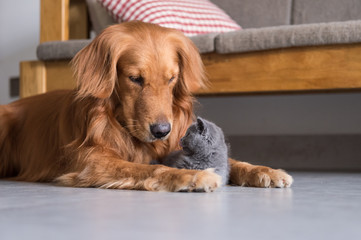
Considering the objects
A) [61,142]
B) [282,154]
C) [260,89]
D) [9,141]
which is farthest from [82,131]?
[282,154]

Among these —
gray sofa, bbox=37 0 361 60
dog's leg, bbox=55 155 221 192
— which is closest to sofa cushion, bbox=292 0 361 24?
gray sofa, bbox=37 0 361 60

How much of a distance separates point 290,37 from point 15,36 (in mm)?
2542

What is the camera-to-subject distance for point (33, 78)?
271 cm

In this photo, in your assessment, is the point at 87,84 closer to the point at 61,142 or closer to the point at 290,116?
the point at 61,142

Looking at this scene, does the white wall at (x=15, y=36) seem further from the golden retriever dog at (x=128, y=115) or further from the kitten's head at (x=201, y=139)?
the kitten's head at (x=201, y=139)

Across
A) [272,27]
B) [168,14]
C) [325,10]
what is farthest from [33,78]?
[325,10]

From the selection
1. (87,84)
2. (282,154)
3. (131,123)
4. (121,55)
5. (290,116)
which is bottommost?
(282,154)

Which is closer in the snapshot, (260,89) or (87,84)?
(87,84)

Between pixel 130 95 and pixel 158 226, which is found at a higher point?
pixel 130 95

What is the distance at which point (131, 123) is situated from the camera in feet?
5.56

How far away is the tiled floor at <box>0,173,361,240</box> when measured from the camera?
849 millimetres

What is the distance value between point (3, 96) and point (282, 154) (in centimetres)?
227

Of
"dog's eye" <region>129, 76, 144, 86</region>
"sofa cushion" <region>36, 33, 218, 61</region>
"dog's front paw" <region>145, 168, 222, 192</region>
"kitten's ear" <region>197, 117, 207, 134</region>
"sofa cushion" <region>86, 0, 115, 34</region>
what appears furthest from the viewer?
"sofa cushion" <region>86, 0, 115, 34</region>

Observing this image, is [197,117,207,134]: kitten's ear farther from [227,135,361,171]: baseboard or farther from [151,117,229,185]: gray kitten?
[227,135,361,171]: baseboard
